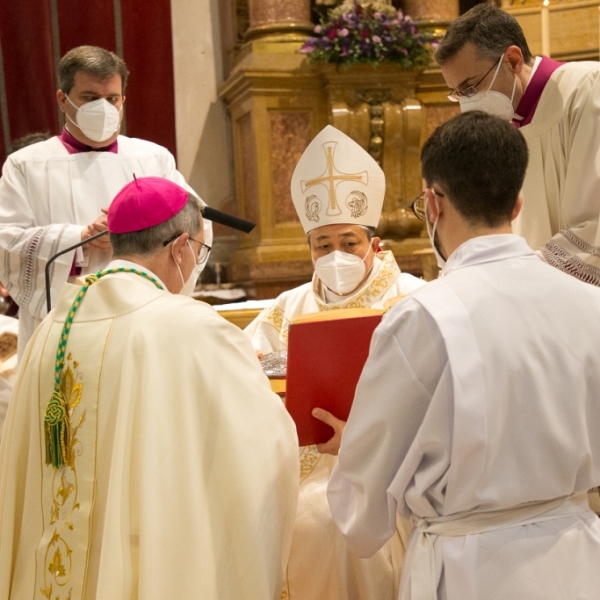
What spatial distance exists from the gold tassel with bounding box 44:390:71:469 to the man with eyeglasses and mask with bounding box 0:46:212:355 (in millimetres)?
1346

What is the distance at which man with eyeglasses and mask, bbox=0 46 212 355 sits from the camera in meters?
3.70

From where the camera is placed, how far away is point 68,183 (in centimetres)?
390

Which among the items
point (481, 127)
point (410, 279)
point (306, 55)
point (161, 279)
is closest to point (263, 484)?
point (161, 279)

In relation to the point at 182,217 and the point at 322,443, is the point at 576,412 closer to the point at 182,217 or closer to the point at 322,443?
the point at 322,443

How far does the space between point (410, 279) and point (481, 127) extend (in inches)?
71.3

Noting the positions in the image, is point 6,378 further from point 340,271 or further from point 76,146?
point 340,271

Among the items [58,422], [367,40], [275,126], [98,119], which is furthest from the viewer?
[275,126]

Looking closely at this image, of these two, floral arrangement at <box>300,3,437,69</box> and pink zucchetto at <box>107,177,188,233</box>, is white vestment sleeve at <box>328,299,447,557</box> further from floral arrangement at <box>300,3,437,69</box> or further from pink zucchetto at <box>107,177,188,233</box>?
floral arrangement at <box>300,3,437,69</box>

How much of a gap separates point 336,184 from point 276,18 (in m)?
3.20

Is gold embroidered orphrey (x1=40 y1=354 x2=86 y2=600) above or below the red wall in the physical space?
below

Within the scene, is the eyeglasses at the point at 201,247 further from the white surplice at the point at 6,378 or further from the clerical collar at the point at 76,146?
the white surplice at the point at 6,378

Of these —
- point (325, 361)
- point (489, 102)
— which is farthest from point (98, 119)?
point (325, 361)

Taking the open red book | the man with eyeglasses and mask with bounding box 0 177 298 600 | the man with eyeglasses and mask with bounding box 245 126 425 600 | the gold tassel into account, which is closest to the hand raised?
the man with eyeglasses and mask with bounding box 245 126 425 600

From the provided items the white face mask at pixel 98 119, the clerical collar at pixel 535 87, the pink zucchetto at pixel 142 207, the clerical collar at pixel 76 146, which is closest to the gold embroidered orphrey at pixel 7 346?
the clerical collar at pixel 76 146
